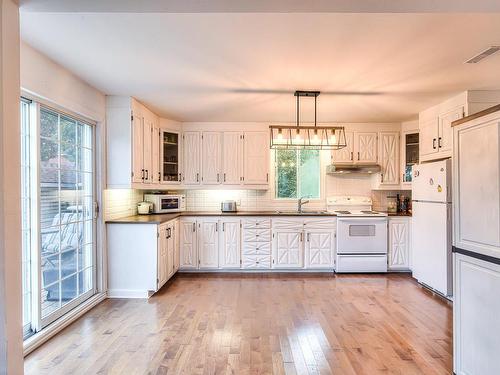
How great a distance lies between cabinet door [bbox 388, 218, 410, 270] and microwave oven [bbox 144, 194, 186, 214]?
342 cm

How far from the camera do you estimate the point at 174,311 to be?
10.8ft

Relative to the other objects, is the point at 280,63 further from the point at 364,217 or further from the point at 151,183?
the point at 364,217

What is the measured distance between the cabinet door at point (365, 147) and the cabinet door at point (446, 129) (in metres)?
1.20

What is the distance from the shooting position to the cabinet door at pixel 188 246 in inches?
188

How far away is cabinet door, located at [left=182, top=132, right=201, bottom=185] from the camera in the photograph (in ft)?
16.5

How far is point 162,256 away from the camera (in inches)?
154

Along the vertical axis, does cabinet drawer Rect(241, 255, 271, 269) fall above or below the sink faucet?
below

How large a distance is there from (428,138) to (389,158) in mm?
920

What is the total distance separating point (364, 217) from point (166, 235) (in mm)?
2990

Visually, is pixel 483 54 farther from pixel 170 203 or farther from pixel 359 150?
pixel 170 203

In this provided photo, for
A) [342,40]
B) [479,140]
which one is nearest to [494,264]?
[479,140]

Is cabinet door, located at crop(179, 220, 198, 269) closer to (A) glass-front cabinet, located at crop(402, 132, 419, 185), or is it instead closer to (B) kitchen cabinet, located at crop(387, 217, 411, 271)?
(B) kitchen cabinet, located at crop(387, 217, 411, 271)

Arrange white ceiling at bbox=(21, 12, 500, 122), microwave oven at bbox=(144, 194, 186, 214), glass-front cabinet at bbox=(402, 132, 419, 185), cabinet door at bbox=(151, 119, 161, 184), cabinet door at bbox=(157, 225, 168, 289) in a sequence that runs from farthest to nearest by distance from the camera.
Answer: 1. glass-front cabinet at bbox=(402, 132, 419, 185)
2. microwave oven at bbox=(144, 194, 186, 214)
3. cabinet door at bbox=(151, 119, 161, 184)
4. cabinet door at bbox=(157, 225, 168, 289)
5. white ceiling at bbox=(21, 12, 500, 122)

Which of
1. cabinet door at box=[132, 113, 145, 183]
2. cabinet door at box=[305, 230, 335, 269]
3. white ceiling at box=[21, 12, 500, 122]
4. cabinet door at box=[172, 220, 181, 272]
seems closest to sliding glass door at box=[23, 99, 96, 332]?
cabinet door at box=[132, 113, 145, 183]
